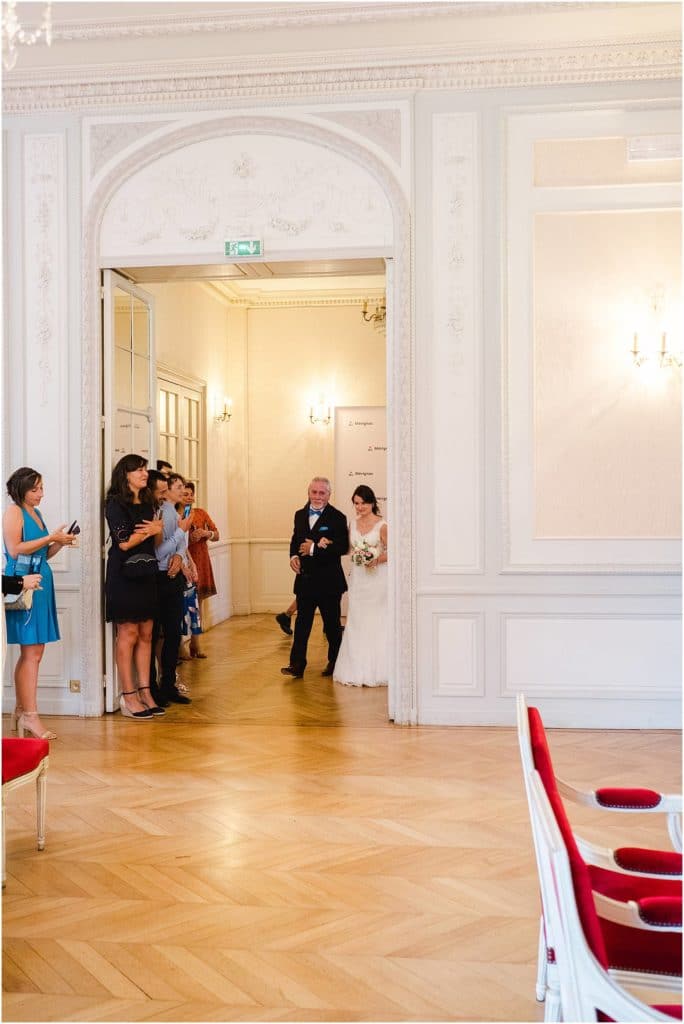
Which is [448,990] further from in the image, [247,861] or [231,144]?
[231,144]

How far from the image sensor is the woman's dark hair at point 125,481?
6047mm

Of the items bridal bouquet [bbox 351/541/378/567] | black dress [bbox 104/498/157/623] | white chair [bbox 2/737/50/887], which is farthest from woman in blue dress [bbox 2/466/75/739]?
bridal bouquet [bbox 351/541/378/567]

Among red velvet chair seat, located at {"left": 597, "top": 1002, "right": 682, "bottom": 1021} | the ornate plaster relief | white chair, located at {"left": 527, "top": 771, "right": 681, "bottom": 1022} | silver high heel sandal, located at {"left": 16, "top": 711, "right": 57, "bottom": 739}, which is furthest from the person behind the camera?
the ornate plaster relief

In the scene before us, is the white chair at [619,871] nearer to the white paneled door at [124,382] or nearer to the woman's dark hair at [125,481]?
the woman's dark hair at [125,481]

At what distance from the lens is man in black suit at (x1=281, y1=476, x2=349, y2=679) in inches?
294

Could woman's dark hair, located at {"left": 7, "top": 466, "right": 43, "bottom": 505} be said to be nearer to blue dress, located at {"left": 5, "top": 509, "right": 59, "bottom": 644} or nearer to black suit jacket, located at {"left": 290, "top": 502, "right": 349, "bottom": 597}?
blue dress, located at {"left": 5, "top": 509, "right": 59, "bottom": 644}

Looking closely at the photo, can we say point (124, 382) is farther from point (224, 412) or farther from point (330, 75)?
point (224, 412)

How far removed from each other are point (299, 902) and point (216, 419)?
7952 mm

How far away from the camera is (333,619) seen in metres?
7.59

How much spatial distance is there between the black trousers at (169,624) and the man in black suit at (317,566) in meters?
1.12

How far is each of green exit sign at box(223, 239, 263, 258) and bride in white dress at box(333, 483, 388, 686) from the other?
213cm

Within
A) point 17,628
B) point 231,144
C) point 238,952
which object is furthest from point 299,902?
point 231,144

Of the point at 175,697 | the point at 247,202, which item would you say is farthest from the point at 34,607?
the point at 247,202

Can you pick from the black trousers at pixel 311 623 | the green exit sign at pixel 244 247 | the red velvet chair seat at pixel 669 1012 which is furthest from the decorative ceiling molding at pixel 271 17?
the red velvet chair seat at pixel 669 1012
